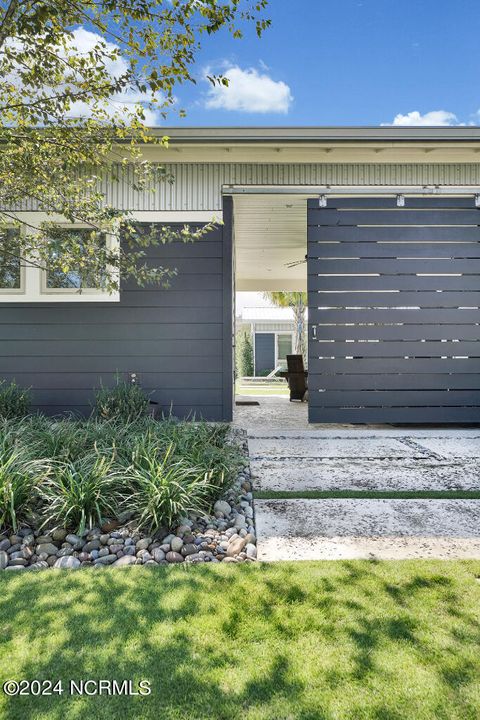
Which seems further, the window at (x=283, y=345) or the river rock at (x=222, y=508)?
the window at (x=283, y=345)

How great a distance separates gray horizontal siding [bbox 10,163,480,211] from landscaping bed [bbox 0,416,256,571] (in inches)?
145

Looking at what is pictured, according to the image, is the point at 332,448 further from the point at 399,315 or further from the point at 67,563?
the point at 67,563

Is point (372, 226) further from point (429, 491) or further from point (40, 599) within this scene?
point (40, 599)

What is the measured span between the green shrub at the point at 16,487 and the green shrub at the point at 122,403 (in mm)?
1982

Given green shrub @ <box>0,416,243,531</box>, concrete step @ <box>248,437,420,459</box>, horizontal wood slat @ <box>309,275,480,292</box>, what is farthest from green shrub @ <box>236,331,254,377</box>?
green shrub @ <box>0,416,243,531</box>

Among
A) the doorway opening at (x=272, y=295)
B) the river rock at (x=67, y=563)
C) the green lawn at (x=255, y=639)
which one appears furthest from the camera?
the doorway opening at (x=272, y=295)

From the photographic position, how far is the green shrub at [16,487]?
2.44m

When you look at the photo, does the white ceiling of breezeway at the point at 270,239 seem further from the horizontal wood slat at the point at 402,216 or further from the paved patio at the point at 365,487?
the paved patio at the point at 365,487

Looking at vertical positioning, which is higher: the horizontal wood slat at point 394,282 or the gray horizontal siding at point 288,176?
the gray horizontal siding at point 288,176

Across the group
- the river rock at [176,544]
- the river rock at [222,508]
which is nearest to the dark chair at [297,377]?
the river rock at [222,508]

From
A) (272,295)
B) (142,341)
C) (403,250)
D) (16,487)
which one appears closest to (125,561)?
(16,487)

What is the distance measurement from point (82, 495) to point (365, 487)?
1.96 metres

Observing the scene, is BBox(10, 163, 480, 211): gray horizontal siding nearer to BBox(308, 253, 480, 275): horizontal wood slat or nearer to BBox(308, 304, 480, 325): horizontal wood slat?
BBox(308, 253, 480, 275): horizontal wood slat

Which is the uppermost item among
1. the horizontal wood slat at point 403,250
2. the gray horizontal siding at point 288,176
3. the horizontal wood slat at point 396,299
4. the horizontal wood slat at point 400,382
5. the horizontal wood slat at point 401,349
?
the gray horizontal siding at point 288,176
